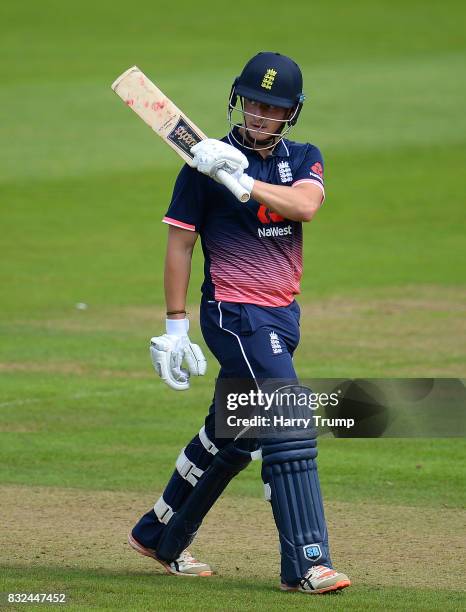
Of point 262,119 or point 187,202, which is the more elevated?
point 262,119

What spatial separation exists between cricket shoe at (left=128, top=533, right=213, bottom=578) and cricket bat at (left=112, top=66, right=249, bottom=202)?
181cm

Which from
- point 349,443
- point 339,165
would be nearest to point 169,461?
point 349,443

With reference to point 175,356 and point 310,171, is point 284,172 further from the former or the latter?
point 175,356

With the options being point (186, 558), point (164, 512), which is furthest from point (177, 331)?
point (186, 558)

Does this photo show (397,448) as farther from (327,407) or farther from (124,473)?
(327,407)

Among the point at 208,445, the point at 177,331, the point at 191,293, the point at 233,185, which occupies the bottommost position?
the point at 208,445

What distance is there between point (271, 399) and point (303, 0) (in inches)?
1711

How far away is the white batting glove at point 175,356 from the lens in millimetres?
5809

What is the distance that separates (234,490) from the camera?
8234 millimetres

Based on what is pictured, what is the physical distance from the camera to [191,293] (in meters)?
16.3

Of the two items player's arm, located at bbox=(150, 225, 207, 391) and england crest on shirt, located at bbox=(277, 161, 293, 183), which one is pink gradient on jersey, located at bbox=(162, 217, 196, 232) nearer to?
player's arm, located at bbox=(150, 225, 207, 391)

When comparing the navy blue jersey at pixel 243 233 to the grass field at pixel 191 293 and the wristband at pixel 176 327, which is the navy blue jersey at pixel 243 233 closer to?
the wristband at pixel 176 327

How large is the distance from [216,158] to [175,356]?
0.89 meters

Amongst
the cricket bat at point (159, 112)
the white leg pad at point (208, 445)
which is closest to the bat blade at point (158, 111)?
the cricket bat at point (159, 112)
